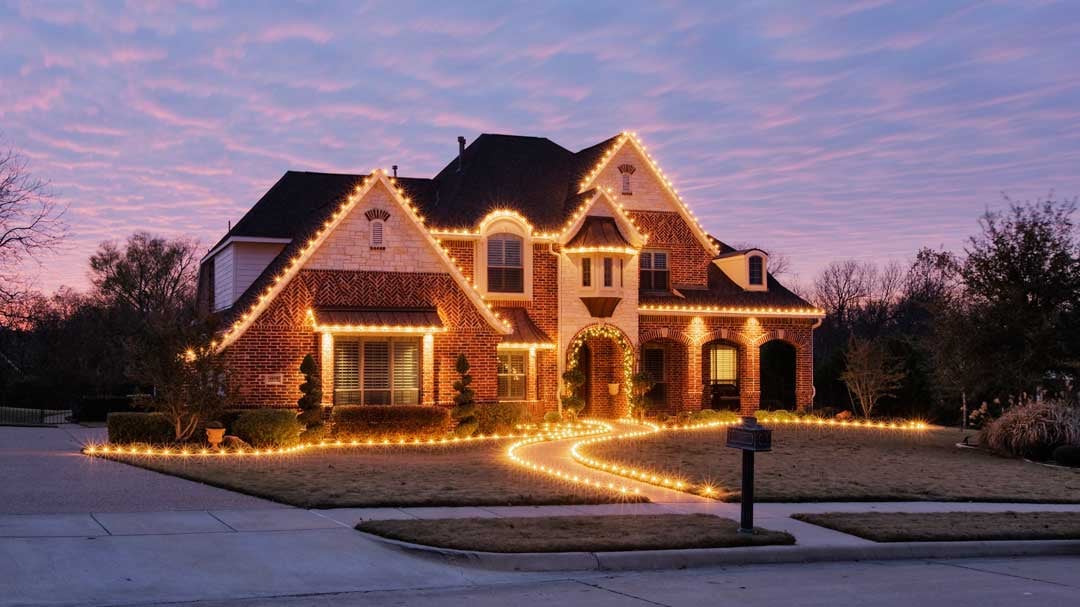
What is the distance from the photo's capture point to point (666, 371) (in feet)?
123

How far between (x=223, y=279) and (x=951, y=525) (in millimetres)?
26415

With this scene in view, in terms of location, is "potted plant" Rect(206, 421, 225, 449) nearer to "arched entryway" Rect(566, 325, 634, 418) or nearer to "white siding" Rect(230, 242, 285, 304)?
"white siding" Rect(230, 242, 285, 304)

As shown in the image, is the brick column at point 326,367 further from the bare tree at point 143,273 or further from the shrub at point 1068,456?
the bare tree at point 143,273

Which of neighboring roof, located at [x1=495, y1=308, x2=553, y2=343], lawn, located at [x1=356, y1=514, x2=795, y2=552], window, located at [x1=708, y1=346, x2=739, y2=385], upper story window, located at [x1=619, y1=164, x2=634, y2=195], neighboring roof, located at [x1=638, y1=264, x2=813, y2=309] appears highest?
upper story window, located at [x1=619, y1=164, x2=634, y2=195]

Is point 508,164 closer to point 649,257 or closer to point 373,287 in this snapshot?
point 649,257

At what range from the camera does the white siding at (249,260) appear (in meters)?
33.3

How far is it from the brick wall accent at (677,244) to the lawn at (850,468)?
9.17 m

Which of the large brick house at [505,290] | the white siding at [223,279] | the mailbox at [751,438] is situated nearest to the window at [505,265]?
the large brick house at [505,290]

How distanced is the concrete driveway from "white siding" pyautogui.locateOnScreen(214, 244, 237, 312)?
12881 millimetres

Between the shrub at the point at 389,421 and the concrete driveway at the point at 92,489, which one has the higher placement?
the shrub at the point at 389,421

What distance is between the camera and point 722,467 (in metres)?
20.2

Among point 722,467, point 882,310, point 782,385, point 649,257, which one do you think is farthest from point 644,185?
point 882,310

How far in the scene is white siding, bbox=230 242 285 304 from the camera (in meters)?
33.3

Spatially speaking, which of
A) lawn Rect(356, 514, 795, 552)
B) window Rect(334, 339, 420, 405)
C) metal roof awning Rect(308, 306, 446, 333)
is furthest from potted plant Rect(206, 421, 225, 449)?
lawn Rect(356, 514, 795, 552)
